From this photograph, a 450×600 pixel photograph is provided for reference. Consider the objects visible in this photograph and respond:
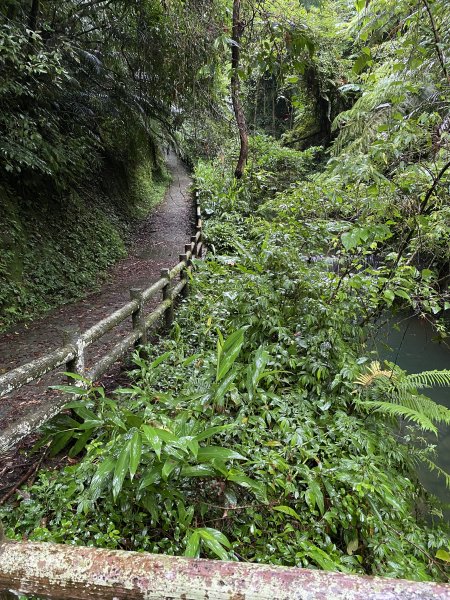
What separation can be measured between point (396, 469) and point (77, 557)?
136 inches

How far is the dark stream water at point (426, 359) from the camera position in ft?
17.3

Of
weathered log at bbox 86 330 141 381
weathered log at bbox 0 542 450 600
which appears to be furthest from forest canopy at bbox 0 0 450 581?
weathered log at bbox 0 542 450 600

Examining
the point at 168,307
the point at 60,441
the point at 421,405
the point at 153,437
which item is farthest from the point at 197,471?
the point at 168,307

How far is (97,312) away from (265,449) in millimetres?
4658

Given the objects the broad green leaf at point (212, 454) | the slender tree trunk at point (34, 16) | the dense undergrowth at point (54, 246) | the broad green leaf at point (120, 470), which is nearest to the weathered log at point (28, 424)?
the broad green leaf at point (120, 470)

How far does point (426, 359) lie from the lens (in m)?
8.34

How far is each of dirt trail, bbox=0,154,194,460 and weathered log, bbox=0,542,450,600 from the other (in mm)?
1889

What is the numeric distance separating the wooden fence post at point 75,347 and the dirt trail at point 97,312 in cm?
9

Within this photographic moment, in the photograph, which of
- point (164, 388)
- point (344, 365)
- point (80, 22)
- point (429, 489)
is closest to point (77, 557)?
point (164, 388)

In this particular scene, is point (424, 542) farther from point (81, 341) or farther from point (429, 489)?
point (81, 341)

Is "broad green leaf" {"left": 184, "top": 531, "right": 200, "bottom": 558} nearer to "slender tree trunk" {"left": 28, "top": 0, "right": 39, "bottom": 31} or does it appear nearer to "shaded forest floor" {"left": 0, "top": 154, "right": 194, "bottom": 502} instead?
"shaded forest floor" {"left": 0, "top": 154, "right": 194, "bottom": 502}

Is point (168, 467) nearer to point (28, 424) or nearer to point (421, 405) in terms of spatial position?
point (28, 424)

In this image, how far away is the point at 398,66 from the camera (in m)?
2.77

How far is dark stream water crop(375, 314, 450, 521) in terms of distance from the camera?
5.27m
